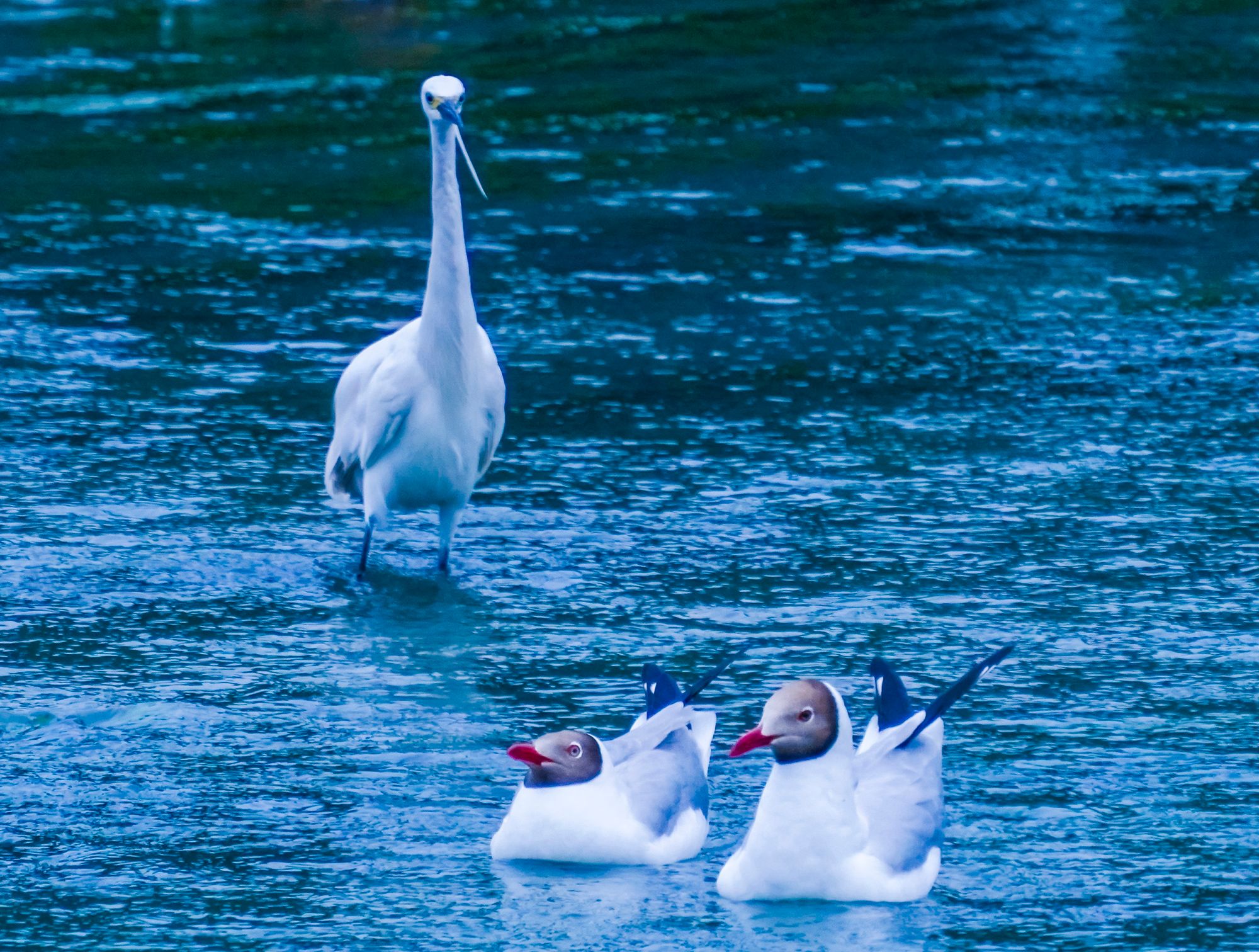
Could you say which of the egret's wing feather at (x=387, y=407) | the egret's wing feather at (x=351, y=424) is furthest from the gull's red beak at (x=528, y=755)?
the egret's wing feather at (x=351, y=424)

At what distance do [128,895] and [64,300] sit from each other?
6171 millimetres

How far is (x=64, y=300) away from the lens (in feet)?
36.1

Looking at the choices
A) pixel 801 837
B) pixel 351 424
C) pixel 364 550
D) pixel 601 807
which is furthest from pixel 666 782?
pixel 351 424

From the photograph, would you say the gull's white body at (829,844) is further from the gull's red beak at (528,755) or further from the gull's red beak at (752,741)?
the gull's red beak at (528,755)

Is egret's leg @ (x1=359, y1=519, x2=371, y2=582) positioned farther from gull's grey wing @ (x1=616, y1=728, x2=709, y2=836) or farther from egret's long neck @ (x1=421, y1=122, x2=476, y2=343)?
gull's grey wing @ (x1=616, y1=728, x2=709, y2=836)

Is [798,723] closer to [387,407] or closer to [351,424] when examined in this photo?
[387,407]

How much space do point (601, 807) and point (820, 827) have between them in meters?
0.60

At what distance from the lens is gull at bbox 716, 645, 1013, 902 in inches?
205

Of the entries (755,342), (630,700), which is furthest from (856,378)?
(630,700)

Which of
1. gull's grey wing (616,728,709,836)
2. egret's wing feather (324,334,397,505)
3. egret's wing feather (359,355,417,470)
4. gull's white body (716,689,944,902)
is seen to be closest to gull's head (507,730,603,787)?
gull's grey wing (616,728,709,836)

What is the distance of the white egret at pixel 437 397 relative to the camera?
7570mm

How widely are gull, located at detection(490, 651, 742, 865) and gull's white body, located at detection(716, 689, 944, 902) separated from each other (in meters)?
0.24

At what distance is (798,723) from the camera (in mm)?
5195

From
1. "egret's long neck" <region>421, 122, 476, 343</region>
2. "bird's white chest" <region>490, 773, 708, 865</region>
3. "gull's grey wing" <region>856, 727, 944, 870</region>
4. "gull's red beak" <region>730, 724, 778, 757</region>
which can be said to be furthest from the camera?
"egret's long neck" <region>421, 122, 476, 343</region>
